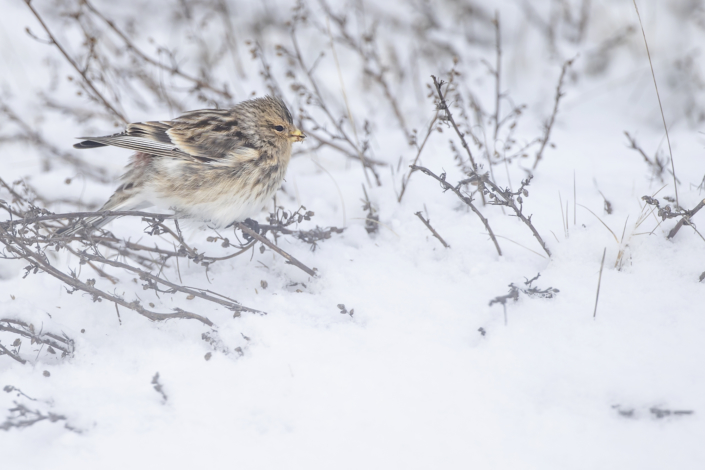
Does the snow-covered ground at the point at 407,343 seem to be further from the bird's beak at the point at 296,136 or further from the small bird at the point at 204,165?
the bird's beak at the point at 296,136

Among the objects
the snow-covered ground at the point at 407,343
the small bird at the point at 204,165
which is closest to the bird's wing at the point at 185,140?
the small bird at the point at 204,165

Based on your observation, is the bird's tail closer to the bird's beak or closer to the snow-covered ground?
the snow-covered ground

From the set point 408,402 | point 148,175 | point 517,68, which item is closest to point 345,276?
point 408,402

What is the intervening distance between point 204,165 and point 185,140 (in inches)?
7.7

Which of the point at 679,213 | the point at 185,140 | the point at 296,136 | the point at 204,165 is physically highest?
the point at 296,136

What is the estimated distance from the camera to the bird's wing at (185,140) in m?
3.08

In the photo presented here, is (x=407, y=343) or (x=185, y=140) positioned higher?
(x=185, y=140)

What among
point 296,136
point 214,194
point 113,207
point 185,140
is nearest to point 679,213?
point 296,136

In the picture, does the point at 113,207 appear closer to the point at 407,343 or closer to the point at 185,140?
the point at 185,140

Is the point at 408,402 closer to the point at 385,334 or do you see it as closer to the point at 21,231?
the point at 385,334

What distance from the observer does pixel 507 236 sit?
9.87 ft

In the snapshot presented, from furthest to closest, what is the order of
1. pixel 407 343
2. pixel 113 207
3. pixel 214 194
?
pixel 113 207 → pixel 214 194 → pixel 407 343

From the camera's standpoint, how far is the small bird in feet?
10.0

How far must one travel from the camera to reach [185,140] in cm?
312
